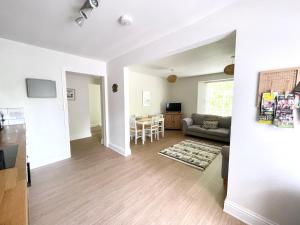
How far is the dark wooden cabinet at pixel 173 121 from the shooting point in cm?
585

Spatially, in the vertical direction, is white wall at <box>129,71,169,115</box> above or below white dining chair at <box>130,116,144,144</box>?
above

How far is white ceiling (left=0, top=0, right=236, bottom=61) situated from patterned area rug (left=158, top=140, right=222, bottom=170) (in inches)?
98.5

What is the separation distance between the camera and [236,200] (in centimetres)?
153

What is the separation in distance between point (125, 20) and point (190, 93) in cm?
474

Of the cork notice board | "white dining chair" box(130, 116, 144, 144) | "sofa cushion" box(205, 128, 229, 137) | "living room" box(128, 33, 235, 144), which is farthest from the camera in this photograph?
"living room" box(128, 33, 235, 144)

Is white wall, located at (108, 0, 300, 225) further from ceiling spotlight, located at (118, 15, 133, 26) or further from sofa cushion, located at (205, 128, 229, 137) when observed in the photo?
sofa cushion, located at (205, 128, 229, 137)

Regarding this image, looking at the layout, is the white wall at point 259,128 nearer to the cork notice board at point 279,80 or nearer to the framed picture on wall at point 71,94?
the cork notice board at point 279,80

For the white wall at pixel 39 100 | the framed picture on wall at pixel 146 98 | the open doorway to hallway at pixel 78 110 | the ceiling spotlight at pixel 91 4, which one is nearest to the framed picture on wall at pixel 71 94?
the open doorway to hallway at pixel 78 110

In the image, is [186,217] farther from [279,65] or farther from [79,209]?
[279,65]

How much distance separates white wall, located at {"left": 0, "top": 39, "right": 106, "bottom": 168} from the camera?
2.25 m

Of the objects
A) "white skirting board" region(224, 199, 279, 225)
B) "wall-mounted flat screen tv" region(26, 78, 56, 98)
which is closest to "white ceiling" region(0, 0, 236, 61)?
"wall-mounted flat screen tv" region(26, 78, 56, 98)

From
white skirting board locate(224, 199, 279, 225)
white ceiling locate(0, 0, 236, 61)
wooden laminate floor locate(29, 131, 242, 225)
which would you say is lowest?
wooden laminate floor locate(29, 131, 242, 225)

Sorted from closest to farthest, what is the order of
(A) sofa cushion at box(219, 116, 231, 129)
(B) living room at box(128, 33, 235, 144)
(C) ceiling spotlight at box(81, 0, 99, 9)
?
(C) ceiling spotlight at box(81, 0, 99, 9) < (A) sofa cushion at box(219, 116, 231, 129) < (B) living room at box(128, 33, 235, 144)

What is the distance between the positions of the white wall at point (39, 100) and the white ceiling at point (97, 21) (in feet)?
0.84
